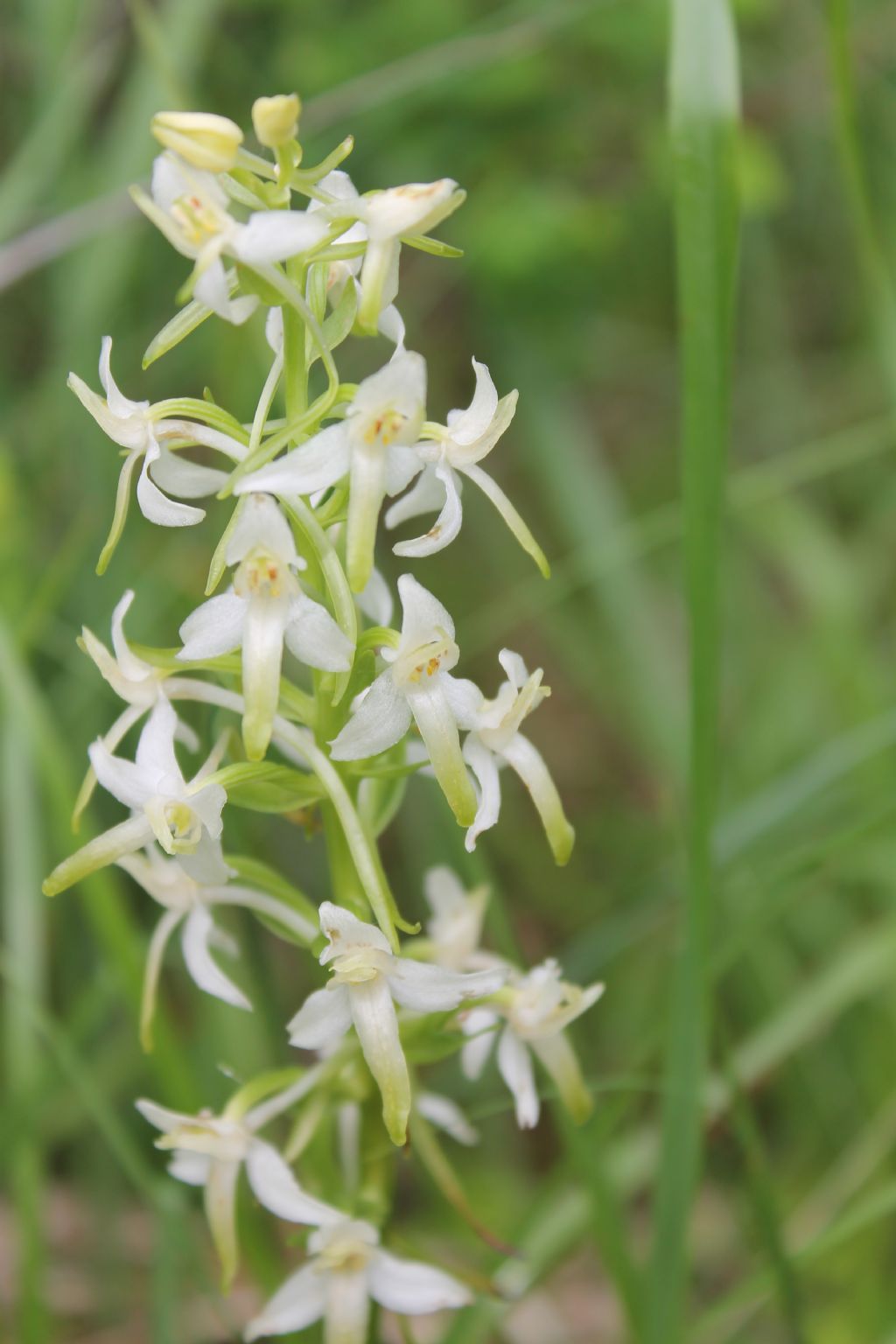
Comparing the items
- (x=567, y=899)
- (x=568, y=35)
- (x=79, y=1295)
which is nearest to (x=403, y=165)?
(x=568, y=35)

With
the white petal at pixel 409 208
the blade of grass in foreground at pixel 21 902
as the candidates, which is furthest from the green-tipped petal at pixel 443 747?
the blade of grass in foreground at pixel 21 902

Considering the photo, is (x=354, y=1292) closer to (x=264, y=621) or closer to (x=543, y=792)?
(x=543, y=792)

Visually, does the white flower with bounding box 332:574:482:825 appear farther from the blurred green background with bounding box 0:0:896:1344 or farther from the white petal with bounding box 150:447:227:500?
the blurred green background with bounding box 0:0:896:1344

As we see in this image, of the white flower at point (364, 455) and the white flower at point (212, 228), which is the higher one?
the white flower at point (212, 228)

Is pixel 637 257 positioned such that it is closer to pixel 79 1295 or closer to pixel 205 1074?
pixel 205 1074

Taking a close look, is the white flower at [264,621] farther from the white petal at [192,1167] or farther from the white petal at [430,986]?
the white petal at [192,1167]

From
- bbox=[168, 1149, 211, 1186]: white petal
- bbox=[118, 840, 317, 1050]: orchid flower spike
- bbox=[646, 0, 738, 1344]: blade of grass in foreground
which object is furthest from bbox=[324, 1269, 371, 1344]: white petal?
bbox=[646, 0, 738, 1344]: blade of grass in foreground
